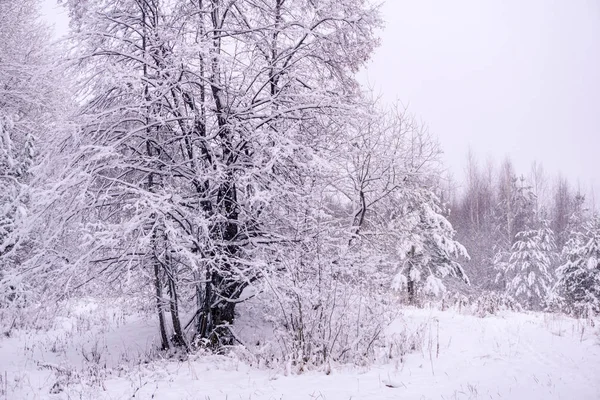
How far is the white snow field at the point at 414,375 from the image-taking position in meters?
3.93

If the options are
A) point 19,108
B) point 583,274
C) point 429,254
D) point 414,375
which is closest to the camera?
point 414,375

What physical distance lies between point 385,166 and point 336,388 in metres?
6.00

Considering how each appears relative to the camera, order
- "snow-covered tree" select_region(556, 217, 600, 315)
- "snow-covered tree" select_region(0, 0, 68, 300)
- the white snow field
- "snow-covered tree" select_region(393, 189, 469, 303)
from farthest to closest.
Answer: "snow-covered tree" select_region(393, 189, 469, 303) → "snow-covered tree" select_region(556, 217, 600, 315) → "snow-covered tree" select_region(0, 0, 68, 300) → the white snow field

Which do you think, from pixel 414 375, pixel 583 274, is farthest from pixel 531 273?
pixel 414 375

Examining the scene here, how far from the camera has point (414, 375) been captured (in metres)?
4.45

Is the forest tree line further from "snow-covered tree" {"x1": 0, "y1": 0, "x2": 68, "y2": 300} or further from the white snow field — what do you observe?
"snow-covered tree" {"x1": 0, "y1": 0, "x2": 68, "y2": 300}

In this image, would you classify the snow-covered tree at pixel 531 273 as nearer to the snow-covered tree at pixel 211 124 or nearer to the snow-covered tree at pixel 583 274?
the snow-covered tree at pixel 583 274

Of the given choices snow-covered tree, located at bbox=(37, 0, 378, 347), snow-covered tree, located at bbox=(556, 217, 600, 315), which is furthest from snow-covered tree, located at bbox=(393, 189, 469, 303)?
snow-covered tree, located at bbox=(37, 0, 378, 347)

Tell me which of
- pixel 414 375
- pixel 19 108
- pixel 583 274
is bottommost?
pixel 414 375

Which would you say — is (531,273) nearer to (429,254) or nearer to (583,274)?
(583,274)

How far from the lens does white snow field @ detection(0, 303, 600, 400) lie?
3934 mm

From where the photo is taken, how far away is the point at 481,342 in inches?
217

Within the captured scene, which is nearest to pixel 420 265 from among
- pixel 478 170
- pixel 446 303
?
pixel 446 303

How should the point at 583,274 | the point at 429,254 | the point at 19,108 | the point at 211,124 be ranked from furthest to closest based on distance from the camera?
1. the point at 429,254
2. the point at 583,274
3. the point at 19,108
4. the point at 211,124
